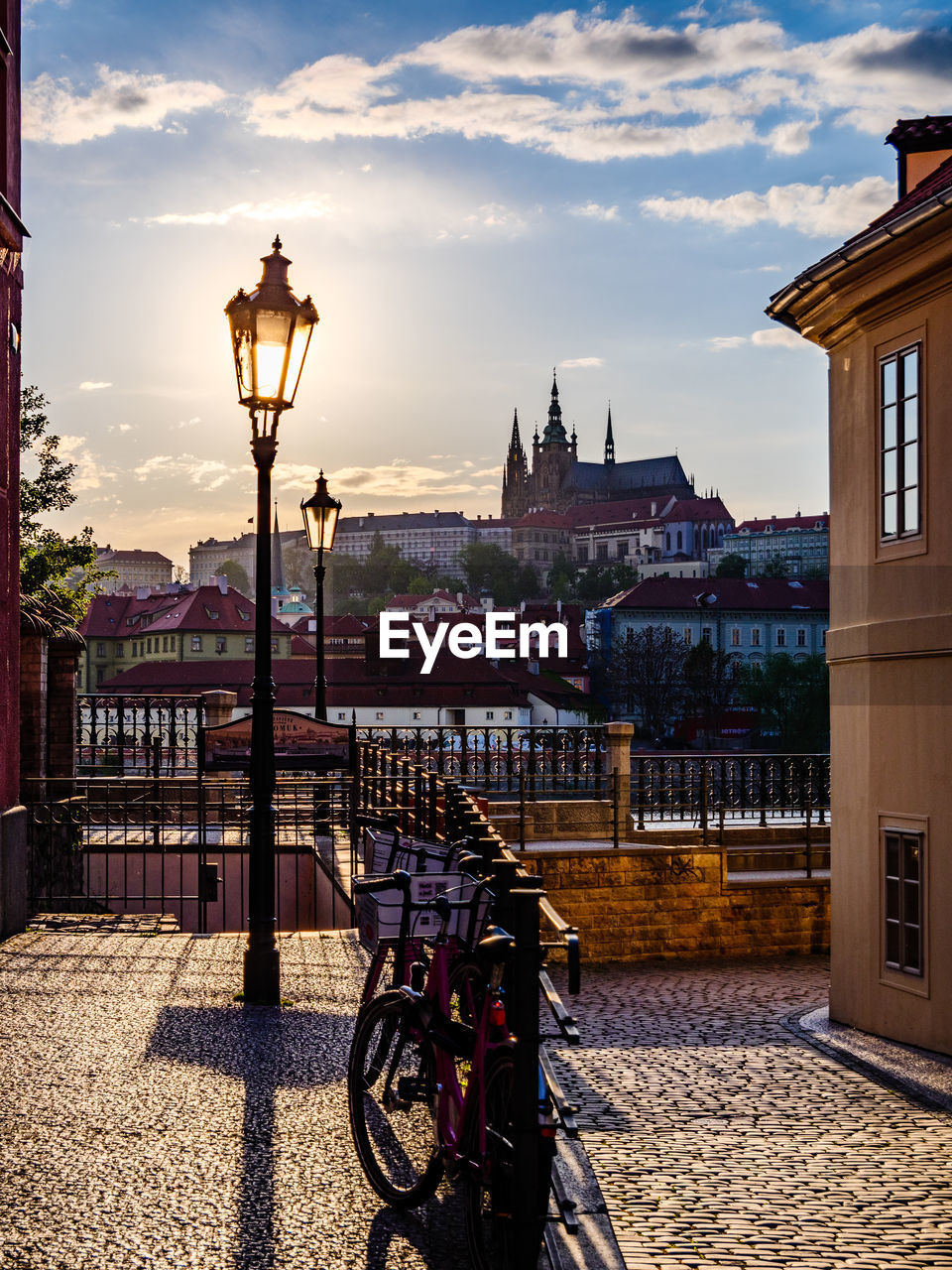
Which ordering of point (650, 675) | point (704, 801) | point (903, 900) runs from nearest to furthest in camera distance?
point (903, 900)
point (704, 801)
point (650, 675)

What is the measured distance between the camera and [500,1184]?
4.27 metres

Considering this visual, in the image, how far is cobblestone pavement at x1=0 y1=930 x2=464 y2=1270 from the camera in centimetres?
459

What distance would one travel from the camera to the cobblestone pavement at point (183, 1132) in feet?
15.1

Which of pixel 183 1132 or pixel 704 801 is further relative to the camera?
pixel 704 801

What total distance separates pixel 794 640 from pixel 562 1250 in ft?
413

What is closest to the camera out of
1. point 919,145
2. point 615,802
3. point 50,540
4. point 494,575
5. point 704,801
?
point 919,145

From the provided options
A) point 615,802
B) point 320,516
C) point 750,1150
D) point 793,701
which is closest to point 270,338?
point 750,1150

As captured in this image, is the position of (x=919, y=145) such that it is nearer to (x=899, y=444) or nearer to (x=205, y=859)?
(x=899, y=444)

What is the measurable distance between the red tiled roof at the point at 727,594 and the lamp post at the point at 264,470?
370ft

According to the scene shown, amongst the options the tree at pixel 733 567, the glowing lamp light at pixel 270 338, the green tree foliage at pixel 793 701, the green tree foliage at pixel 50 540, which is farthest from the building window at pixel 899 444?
the tree at pixel 733 567

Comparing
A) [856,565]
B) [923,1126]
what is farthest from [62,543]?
[923,1126]

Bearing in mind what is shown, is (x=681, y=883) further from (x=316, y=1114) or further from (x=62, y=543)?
(x=62, y=543)

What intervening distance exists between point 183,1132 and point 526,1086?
2.30m

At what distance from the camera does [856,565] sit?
1170cm
